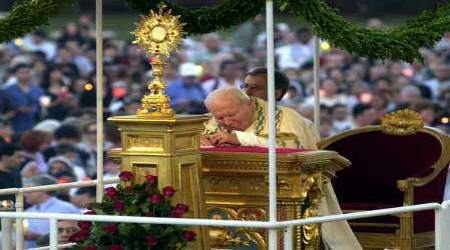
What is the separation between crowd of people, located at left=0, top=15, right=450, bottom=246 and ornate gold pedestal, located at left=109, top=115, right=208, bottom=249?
5693mm

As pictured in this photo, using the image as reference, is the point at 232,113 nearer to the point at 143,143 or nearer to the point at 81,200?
the point at 143,143

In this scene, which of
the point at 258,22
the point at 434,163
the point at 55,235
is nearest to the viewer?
the point at 55,235

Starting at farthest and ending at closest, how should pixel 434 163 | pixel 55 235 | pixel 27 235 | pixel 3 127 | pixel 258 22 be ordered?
pixel 258 22 → pixel 3 127 → pixel 27 235 → pixel 434 163 → pixel 55 235

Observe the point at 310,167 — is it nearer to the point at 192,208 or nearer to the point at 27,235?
the point at 192,208

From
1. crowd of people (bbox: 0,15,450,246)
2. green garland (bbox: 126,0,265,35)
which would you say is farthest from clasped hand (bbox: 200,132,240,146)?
crowd of people (bbox: 0,15,450,246)

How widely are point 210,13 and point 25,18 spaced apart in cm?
149

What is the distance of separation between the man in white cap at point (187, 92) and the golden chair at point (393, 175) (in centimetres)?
541

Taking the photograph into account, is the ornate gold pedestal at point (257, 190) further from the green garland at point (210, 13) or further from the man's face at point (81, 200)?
the man's face at point (81, 200)

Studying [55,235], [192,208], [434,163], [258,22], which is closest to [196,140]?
[192,208]

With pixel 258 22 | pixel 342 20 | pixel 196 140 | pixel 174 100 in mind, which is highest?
pixel 258 22

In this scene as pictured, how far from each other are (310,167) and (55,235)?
5.81 ft

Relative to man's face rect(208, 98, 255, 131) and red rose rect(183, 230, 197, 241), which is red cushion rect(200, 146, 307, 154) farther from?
red rose rect(183, 230, 197, 241)

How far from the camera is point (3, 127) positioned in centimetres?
1705

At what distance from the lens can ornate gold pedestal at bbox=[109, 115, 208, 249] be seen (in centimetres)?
948
